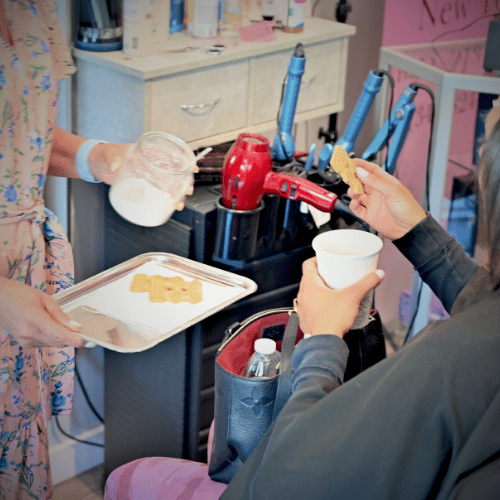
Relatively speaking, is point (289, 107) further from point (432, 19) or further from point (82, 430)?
point (82, 430)

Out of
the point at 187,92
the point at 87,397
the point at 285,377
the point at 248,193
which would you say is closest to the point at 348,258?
the point at 285,377

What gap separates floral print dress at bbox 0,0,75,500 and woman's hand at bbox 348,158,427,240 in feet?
2.09

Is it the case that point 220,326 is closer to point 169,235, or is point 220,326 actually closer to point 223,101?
point 169,235

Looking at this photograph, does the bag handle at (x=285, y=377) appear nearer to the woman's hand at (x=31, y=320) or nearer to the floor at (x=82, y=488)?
the woman's hand at (x=31, y=320)

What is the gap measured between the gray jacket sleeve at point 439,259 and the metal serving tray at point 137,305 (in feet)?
1.12

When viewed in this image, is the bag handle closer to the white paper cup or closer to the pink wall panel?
the white paper cup

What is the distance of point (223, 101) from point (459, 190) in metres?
0.95

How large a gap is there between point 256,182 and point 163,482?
0.64 meters

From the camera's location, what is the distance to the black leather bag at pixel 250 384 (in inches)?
44.9

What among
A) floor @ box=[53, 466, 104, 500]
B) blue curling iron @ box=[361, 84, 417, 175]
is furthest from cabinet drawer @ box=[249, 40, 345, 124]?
floor @ box=[53, 466, 104, 500]

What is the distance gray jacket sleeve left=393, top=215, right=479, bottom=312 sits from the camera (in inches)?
52.6

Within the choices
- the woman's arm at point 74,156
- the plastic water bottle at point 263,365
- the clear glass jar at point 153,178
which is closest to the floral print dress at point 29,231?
the woman's arm at point 74,156

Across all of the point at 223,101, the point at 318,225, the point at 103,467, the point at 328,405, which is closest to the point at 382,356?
the point at 328,405

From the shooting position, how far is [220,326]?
1.71 m
